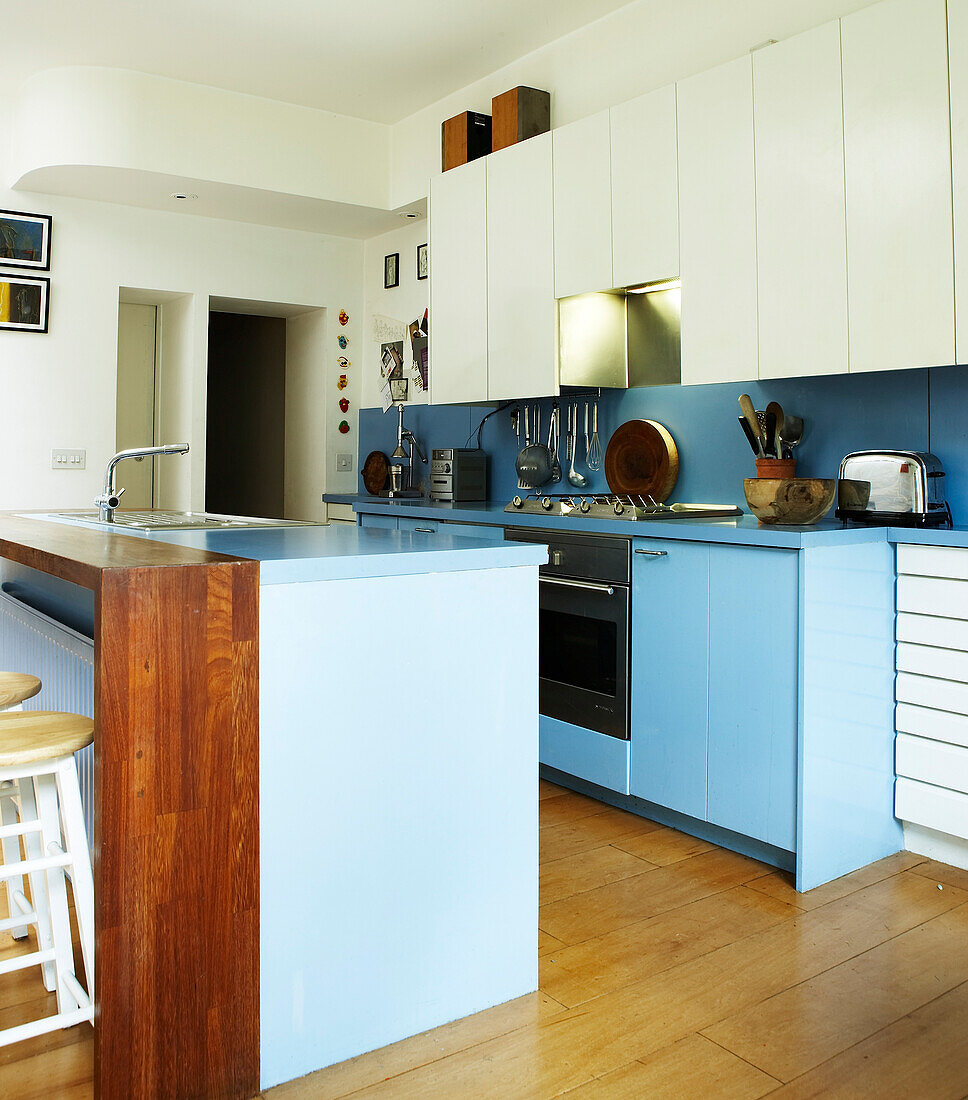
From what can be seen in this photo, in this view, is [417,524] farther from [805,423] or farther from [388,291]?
[388,291]

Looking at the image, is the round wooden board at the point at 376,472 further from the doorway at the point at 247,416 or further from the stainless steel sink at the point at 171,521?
the stainless steel sink at the point at 171,521

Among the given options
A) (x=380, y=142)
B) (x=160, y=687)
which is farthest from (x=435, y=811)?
(x=380, y=142)

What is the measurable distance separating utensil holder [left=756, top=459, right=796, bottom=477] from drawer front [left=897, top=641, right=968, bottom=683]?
569 mm

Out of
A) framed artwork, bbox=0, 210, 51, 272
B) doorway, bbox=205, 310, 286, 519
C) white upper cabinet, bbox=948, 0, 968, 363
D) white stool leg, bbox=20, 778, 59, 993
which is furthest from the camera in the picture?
doorway, bbox=205, 310, 286, 519

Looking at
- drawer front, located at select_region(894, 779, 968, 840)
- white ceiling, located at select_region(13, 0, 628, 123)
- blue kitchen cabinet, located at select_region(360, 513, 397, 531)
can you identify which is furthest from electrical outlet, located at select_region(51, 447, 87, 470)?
drawer front, located at select_region(894, 779, 968, 840)

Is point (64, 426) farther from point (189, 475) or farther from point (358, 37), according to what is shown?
point (358, 37)

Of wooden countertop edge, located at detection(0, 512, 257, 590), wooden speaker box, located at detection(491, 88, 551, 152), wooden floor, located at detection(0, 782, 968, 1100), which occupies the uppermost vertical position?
wooden speaker box, located at detection(491, 88, 551, 152)

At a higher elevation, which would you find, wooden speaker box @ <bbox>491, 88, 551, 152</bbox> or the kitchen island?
wooden speaker box @ <bbox>491, 88, 551, 152</bbox>

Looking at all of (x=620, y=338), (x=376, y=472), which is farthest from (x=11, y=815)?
(x=376, y=472)

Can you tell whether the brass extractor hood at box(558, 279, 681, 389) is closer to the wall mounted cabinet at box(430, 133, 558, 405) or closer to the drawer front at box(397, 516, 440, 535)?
the wall mounted cabinet at box(430, 133, 558, 405)

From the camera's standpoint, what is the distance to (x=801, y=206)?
271 centimetres

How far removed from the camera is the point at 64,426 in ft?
15.7

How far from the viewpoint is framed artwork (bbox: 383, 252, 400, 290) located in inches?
209

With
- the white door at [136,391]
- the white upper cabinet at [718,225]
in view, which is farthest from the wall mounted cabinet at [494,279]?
the white door at [136,391]
